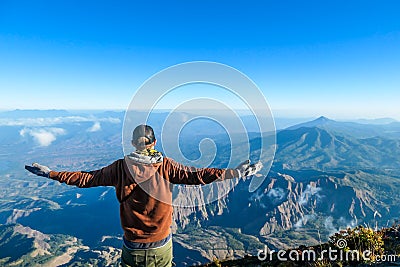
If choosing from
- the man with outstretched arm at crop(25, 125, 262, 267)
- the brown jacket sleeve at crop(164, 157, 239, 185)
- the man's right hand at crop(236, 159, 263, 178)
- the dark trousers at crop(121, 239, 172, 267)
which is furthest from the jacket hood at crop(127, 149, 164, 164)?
the dark trousers at crop(121, 239, 172, 267)

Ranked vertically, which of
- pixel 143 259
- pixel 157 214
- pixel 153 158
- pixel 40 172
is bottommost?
pixel 143 259

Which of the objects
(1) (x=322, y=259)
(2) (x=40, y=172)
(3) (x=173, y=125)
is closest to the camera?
(2) (x=40, y=172)

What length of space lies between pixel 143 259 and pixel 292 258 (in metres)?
5.02

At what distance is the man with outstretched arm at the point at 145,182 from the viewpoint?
549 centimetres

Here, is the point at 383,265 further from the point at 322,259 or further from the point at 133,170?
the point at 133,170

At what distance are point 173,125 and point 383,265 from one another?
6.93m

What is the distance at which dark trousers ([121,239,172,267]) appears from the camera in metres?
5.91

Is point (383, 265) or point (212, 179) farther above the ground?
point (212, 179)

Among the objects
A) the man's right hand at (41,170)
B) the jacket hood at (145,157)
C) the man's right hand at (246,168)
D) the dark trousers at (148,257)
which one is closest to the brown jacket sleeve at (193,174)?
the man's right hand at (246,168)

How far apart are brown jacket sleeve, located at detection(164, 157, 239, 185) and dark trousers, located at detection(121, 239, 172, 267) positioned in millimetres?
1645

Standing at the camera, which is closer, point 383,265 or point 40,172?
point 40,172

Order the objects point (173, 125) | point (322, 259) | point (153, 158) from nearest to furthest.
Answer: point (153, 158) → point (173, 125) → point (322, 259)

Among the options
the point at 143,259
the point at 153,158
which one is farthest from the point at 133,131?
the point at 143,259

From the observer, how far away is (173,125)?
720cm
